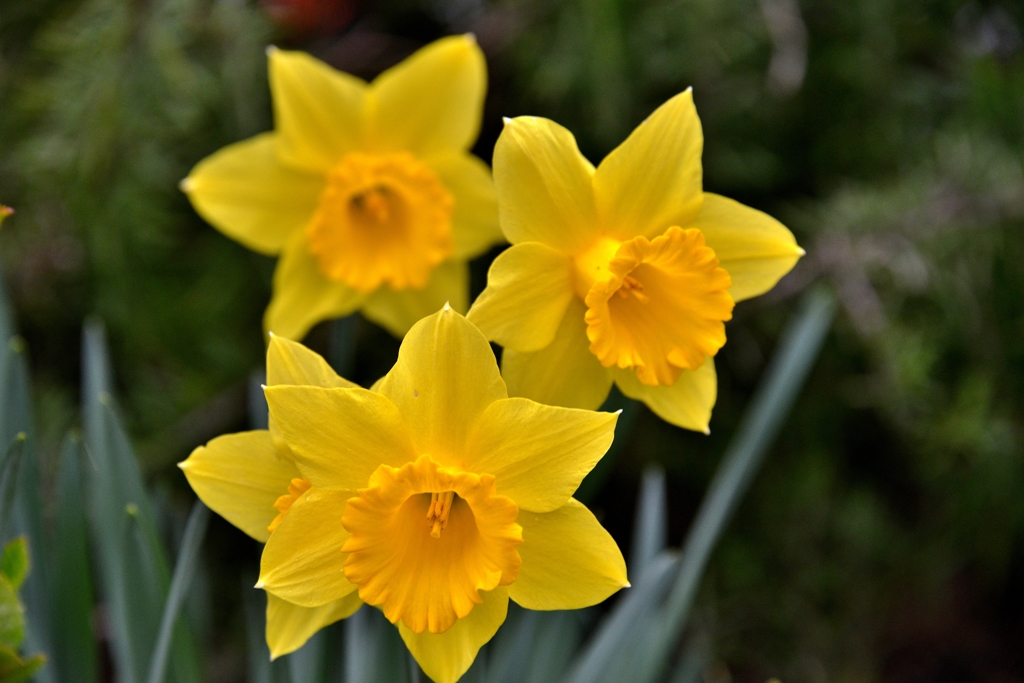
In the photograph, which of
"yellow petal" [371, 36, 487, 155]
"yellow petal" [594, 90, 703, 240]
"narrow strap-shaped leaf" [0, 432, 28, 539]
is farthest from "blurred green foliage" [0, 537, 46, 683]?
"yellow petal" [371, 36, 487, 155]

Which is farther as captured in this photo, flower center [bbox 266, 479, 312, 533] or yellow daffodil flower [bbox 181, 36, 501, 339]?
yellow daffodil flower [bbox 181, 36, 501, 339]

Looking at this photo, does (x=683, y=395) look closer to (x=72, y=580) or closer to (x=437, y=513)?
(x=437, y=513)

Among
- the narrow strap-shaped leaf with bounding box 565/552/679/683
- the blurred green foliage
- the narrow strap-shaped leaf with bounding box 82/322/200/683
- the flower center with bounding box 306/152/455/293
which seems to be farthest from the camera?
the flower center with bounding box 306/152/455/293

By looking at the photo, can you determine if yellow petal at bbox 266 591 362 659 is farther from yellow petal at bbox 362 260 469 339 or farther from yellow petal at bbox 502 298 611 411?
yellow petal at bbox 362 260 469 339

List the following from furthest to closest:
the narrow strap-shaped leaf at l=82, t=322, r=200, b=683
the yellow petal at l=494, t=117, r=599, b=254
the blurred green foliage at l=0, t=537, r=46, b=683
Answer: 1. the narrow strap-shaped leaf at l=82, t=322, r=200, b=683
2. the yellow petal at l=494, t=117, r=599, b=254
3. the blurred green foliage at l=0, t=537, r=46, b=683

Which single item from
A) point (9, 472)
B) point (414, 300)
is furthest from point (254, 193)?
point (9, 472)

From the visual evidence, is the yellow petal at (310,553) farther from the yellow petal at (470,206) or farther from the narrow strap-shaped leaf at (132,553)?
the yellow petal at (470,206)

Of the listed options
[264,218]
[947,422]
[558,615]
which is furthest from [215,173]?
[947,422]

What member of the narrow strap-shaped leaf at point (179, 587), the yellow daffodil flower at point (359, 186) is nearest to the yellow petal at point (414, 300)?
the yellow daffodil flower at point (359, 186)
